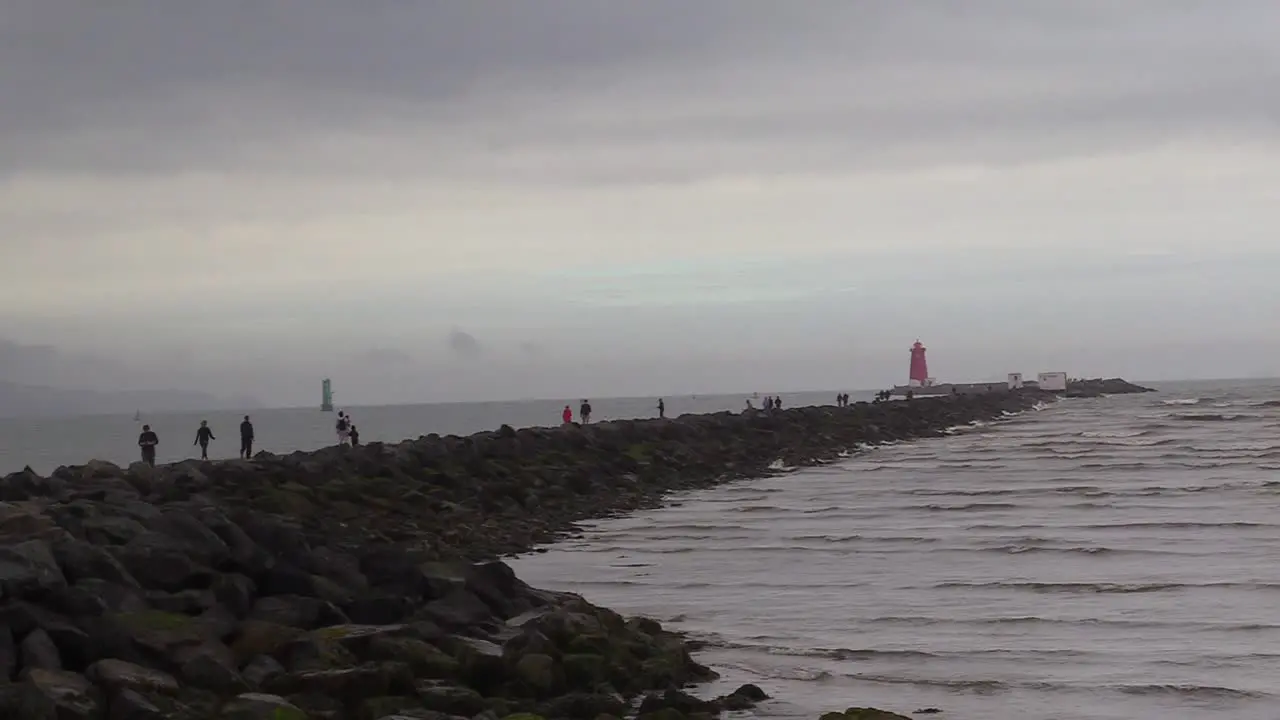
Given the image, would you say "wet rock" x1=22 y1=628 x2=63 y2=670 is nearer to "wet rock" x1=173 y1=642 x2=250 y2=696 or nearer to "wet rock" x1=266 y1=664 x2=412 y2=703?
"wet rock" x1=173 y1=642 x2=250 y2=696

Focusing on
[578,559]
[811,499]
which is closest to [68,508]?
[578,559]

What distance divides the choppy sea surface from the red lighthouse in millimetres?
55189

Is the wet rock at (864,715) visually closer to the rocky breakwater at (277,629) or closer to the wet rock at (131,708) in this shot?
the rocky breakwater at (277,629)

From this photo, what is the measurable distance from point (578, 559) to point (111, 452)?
4552cm

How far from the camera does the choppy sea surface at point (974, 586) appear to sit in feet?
25.2

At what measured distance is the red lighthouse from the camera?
256 feet

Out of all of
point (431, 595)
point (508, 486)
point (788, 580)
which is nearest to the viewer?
point (431, 595)

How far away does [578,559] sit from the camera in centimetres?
1330

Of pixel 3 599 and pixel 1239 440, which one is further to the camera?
pixel 1239 440

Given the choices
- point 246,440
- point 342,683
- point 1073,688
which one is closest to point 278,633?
point 342,683

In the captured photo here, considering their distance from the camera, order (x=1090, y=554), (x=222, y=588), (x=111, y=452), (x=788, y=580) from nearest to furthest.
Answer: (x=222, y=588), (x=788, y=580), (x=1090, y=554), (x=111, y=452)

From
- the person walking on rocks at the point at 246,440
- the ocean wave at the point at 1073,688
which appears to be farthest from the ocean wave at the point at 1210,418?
the ocean wave at the point at 1073,688

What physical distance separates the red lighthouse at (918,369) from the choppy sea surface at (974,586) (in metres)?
55.2

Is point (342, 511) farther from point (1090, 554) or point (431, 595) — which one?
point (1090, 554)
